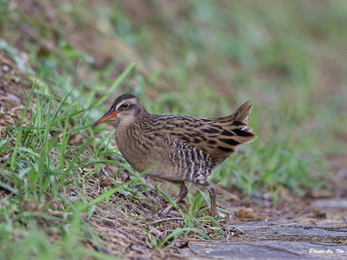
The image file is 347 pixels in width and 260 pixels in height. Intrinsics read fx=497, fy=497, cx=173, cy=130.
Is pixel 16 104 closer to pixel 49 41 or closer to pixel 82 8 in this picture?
pixel 49 41

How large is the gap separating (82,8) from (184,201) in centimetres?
523

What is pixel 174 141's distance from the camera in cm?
439

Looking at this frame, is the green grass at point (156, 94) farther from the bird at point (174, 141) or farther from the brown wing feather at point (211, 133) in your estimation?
the brown wing feather at point (211, 133)

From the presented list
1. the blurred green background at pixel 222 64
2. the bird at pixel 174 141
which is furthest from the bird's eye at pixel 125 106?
the blurred green background at pixel 222 64

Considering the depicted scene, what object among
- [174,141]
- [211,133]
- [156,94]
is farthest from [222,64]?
[174,141]

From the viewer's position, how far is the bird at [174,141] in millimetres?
4336

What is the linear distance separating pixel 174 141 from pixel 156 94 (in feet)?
11.7

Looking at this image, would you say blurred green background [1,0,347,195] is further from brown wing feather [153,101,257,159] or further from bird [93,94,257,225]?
brown wing feather [153,101,257,159]

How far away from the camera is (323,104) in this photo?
1077cm

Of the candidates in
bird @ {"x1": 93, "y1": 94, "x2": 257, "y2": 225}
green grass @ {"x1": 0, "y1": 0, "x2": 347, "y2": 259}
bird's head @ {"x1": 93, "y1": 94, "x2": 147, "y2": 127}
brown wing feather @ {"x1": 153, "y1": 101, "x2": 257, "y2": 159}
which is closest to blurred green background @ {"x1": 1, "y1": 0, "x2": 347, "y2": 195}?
green grass @ {"x1": 0, "y1": 0, "x2": 347, "y2": 259}

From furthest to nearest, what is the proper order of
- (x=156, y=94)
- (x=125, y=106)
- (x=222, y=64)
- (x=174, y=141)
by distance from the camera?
(x=222, y=64)
(x=156, y=94)
(x=125, y=106)
(x=174, y=141)

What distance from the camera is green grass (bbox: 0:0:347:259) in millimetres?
3422

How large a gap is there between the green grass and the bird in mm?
199

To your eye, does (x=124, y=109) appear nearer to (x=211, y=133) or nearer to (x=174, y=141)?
(x=174, y=141)
